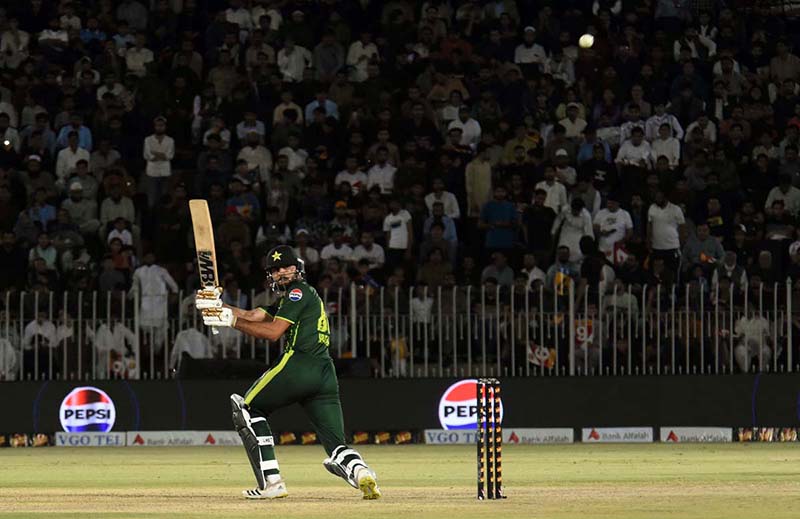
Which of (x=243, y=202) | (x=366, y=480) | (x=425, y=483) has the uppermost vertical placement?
(x=243, y=202)

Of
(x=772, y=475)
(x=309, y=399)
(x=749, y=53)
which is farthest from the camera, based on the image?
(x=749, y=53)

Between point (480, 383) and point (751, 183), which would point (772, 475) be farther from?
point (751, 183)

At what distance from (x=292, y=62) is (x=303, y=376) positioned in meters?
17.5

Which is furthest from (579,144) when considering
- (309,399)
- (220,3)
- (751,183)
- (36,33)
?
(309,399)

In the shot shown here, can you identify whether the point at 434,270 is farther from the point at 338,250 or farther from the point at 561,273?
the point at 561,273

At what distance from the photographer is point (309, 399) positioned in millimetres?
14422

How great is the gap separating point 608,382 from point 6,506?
12382 millimetres

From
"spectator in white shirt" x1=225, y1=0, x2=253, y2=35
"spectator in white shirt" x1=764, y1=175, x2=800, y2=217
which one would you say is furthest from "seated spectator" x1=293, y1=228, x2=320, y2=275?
"spectator in white shirt" x1=764, y1=175, x2=800, y2=217

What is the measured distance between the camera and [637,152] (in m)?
28.6

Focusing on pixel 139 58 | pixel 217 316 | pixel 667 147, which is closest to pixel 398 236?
pixel 667 147

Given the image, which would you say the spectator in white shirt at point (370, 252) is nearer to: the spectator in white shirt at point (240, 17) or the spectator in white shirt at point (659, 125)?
the spectator in white shirt at point (659, 125)

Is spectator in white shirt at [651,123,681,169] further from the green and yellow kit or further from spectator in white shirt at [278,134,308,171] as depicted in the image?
the green and yellow kit

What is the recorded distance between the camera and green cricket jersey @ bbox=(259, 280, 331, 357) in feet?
46.9

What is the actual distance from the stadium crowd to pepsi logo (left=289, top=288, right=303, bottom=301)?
10.5 metres
